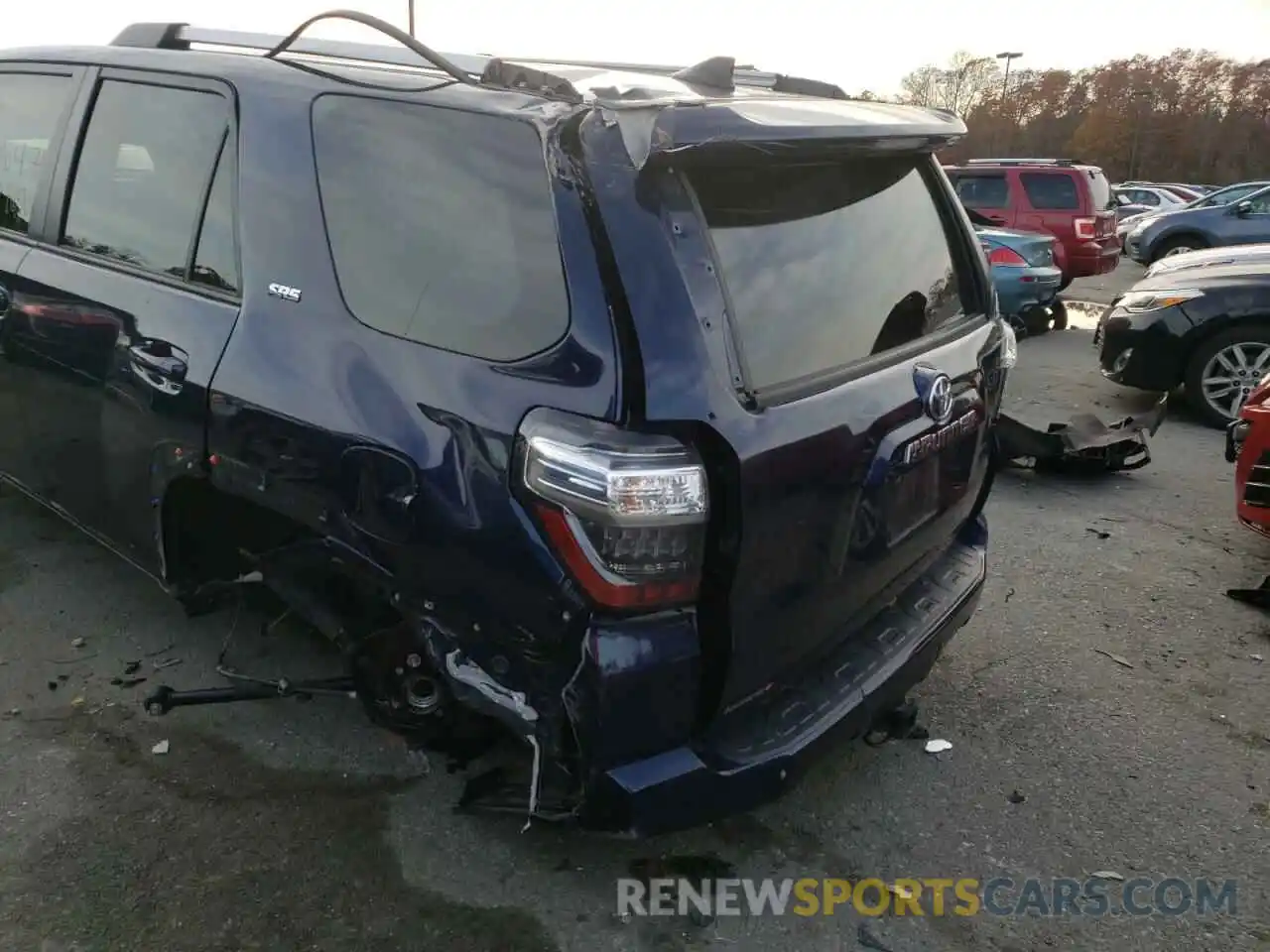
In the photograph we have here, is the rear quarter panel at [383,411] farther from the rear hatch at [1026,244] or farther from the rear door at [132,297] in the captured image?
the rear hatch at [1026,244]

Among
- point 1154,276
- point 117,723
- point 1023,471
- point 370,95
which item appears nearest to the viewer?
point 370,95

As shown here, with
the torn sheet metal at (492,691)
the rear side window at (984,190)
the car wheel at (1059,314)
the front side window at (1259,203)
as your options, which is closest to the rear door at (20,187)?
the torn sheet metal at (492,691)

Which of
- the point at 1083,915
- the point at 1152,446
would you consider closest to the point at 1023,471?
the point at 1152,446

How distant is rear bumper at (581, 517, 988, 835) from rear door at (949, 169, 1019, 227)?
11.8m

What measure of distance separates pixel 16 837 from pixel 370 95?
2.10 m

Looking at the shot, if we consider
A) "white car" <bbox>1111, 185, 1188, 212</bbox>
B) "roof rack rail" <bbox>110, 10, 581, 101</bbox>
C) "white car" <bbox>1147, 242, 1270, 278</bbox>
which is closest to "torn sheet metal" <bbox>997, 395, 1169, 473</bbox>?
"white car" <bbox>1147, 242, 1270, 278</bbox>

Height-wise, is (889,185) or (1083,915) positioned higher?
(889,185)

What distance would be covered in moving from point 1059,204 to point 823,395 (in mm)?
12461

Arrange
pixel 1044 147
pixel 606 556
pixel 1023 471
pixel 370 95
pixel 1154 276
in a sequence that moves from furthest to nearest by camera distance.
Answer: pixel 1044 147
pixel 1154 276
pixel 1023 471
pixel 370 95
pixel 606 556

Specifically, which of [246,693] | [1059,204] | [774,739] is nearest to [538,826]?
[774,739]

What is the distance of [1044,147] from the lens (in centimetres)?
6216

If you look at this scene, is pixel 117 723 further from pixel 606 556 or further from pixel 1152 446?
pixel 1152 446

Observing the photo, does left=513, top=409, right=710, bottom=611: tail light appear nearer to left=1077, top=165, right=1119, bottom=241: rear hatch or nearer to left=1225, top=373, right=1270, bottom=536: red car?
left=1225, top=373, right=1270, bottom=536: red car

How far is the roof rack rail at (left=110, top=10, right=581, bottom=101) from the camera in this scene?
2234 mm
